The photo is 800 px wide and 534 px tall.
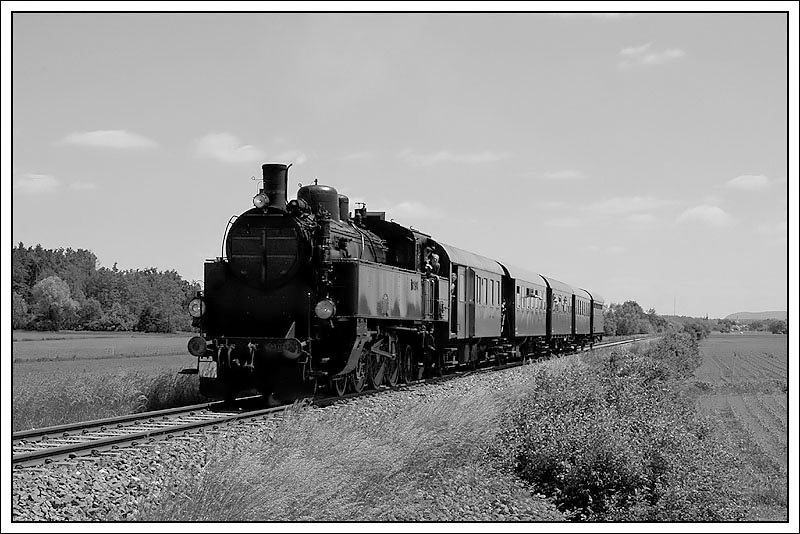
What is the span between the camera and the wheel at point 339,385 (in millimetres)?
15500

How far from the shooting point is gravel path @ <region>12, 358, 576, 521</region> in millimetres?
7988

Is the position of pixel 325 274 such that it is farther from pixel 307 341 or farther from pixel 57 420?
pixel 57 420

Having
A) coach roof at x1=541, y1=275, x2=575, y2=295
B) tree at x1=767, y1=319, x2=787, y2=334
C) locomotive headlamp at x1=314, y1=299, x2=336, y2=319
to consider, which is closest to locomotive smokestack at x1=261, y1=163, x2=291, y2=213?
locomotive headlamp at x1=314, y1=299, x2=336, y2=319

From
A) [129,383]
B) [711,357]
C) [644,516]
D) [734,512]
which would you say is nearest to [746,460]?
[734,512]

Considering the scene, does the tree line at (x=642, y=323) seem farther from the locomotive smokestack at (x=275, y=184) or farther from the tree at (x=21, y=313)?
the locomotive smokestack at (x=275, y=184)

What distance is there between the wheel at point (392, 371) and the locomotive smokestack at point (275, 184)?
4.84 meters

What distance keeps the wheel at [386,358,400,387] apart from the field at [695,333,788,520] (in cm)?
785

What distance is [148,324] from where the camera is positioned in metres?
58.8

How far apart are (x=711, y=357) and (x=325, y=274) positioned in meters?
53.3

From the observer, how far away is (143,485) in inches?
341

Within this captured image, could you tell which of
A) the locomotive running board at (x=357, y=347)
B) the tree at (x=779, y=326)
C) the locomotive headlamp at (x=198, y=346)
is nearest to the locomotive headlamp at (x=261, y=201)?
the locomotive headlamp at (x=198, y=346)

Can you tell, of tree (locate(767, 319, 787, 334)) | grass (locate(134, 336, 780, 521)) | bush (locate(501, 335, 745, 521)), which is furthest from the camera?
bush (locate(501, 335, 745, 521))

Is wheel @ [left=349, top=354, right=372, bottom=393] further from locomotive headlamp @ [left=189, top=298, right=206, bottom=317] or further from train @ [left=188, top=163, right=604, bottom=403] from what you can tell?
locomotive headlamp @ [left=189, top=298, right=206, bottom=317]

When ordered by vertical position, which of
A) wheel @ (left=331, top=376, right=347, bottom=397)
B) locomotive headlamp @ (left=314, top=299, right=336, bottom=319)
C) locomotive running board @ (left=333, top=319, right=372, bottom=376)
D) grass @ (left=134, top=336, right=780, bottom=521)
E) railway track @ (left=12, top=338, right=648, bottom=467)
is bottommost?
grass @ (left=134, top=336, right=780, bottom=521)
